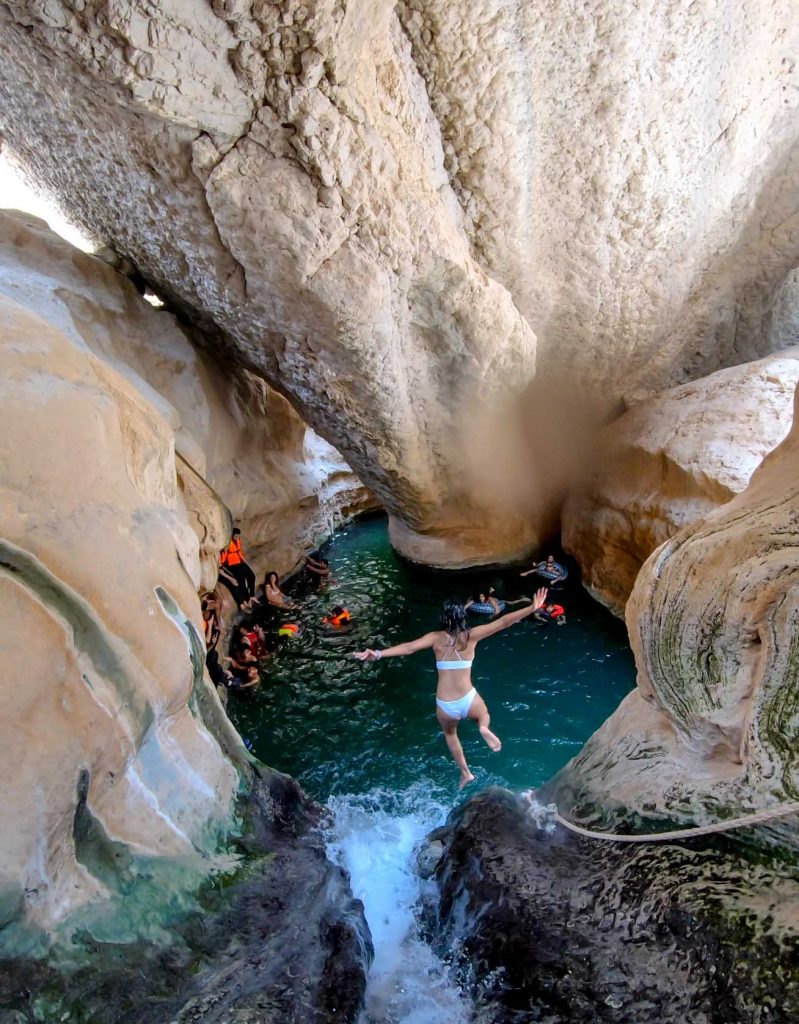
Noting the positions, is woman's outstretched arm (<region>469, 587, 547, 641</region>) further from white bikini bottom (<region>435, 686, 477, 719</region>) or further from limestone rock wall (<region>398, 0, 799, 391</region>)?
limestone rock wall (<region>398, 0, 799, 391</region>)

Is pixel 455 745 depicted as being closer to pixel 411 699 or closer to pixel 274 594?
pixel 411 699

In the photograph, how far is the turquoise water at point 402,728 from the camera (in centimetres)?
341

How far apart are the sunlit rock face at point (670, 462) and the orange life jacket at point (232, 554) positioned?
14.6ft

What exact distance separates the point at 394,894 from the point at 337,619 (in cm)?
377

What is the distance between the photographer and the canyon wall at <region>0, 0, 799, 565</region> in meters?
4.12

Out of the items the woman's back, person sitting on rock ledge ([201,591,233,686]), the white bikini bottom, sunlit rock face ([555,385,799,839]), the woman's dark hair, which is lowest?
person sitting on rock ledge ([201,591,233,686])

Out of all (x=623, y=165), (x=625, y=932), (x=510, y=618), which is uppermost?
(x=623, y=165)

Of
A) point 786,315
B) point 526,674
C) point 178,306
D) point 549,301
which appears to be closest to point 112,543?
point 526,674

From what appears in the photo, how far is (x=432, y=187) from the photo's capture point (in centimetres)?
550

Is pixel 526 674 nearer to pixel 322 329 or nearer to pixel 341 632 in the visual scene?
pixel 341 632

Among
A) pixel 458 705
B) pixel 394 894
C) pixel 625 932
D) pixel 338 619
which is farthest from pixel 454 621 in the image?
pixel 338 619

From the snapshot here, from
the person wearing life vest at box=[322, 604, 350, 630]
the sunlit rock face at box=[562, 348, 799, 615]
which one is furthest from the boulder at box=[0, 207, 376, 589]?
the sunlit rock face at box=[562, 348, 799, 615]

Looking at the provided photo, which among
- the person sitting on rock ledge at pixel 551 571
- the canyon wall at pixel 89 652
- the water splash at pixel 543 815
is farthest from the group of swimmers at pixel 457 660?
the person sitting on rock ledge at pixel 551 571

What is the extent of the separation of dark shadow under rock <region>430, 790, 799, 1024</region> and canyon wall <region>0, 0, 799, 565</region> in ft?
14.6
